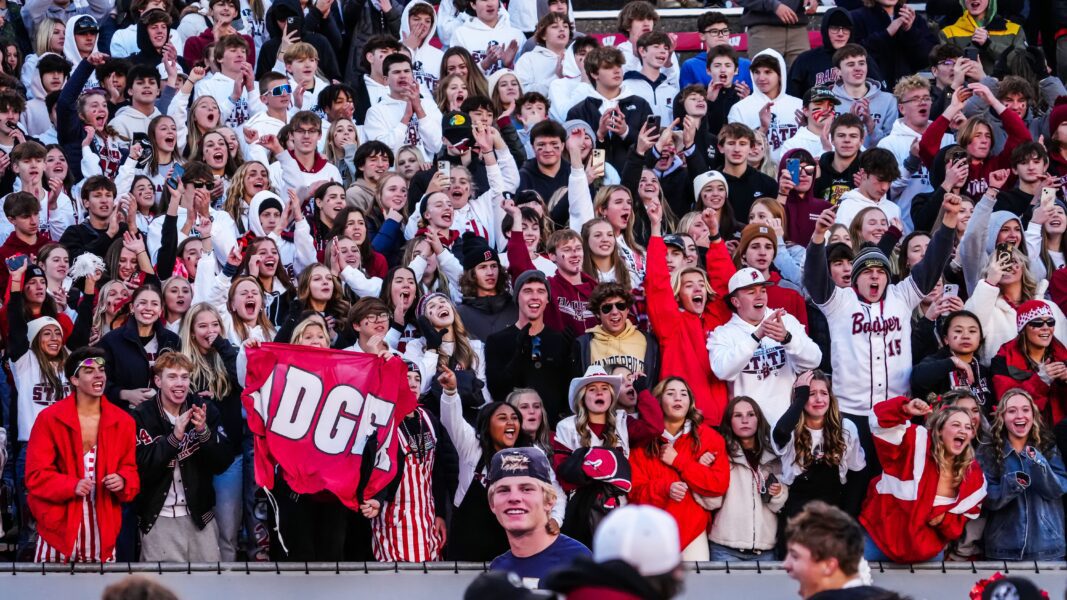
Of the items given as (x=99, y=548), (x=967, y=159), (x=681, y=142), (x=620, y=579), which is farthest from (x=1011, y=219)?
(x=620, y=579)

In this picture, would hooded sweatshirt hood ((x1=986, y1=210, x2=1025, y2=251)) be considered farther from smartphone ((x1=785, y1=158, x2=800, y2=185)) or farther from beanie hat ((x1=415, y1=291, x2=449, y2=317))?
beanie hat ((x1=415, y1=291, x2=449, y2=317))

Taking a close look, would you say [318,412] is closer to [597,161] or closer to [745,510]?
[745,510]

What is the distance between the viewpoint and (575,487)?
9617 mm

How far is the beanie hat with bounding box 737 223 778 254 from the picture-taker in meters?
11.4

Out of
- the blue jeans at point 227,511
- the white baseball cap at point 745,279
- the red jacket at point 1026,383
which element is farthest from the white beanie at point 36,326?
the red jacket at point 1026,383

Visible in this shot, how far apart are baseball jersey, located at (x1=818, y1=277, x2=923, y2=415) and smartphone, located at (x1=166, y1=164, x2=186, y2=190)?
4.24m

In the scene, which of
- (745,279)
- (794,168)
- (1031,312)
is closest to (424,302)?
(745,279)

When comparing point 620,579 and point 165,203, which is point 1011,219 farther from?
point 620,579

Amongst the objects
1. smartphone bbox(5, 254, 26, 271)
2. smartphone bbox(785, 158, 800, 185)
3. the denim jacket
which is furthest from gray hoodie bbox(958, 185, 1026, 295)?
smartphone bbox(5, 254, 26, 271)

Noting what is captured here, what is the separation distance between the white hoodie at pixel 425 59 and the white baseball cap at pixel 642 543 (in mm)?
10037

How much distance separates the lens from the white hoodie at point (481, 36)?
15.3 meters

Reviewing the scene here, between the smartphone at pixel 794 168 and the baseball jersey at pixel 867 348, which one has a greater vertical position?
the smartphone at pixel 794 168

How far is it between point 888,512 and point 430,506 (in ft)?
8.08

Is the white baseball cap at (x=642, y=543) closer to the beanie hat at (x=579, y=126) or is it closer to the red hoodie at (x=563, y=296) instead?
the red hoodie at (x=563, y=296)
